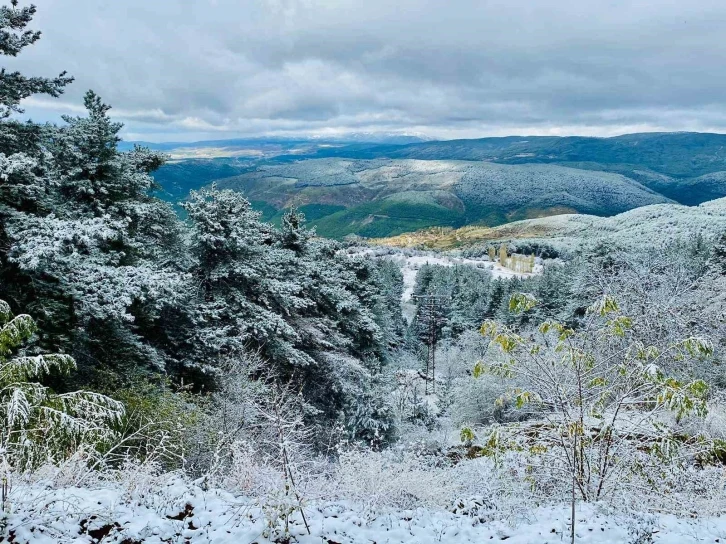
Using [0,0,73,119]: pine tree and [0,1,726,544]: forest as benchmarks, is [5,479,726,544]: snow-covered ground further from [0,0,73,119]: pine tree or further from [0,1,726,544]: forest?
[0,0,73,119]: pine tree

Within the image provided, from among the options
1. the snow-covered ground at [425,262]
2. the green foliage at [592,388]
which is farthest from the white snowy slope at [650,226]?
the green foliage at [592,388]

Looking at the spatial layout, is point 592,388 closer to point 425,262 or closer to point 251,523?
point 251,523

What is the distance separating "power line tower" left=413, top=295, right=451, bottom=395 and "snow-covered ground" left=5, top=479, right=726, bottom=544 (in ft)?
104

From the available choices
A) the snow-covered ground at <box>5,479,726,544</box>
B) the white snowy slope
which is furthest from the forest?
the white snowy slope

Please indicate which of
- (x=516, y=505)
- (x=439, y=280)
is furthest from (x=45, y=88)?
(x=439, y=280)

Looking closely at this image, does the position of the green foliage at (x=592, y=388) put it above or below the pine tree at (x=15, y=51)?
below

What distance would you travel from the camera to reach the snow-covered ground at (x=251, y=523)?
3867mm

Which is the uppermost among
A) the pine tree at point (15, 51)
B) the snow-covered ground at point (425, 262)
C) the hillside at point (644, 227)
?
the pine tree at point (15, 51)

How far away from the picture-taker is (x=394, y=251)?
429 ft

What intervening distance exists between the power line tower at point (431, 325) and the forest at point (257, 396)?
526 inches

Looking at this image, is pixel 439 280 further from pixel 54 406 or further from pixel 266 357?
pixel 54 406

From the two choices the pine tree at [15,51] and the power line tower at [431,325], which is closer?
the pine tree at [15,51]

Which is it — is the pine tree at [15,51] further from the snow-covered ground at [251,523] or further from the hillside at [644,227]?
the hillside at [644,227]

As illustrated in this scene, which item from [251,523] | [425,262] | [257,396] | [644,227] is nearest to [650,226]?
[644,227]
